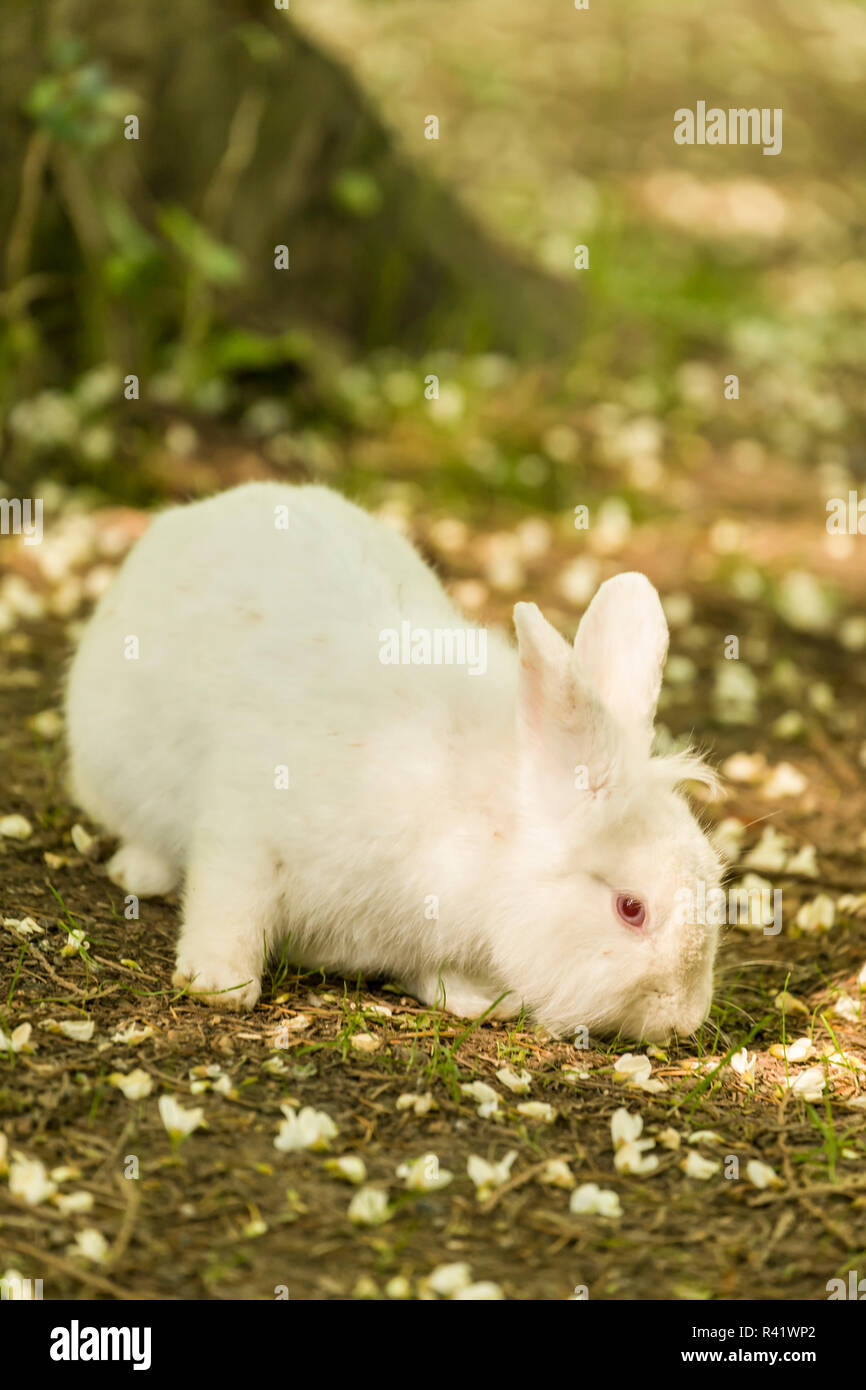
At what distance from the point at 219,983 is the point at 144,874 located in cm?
65

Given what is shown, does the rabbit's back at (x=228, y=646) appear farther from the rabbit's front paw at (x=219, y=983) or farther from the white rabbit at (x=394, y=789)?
the rabbit's front paw at (x=219, y=983)

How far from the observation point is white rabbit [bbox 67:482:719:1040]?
3436 millimetres

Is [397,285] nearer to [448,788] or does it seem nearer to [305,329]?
[305,329]

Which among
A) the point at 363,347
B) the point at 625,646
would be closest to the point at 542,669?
the point at 625,646

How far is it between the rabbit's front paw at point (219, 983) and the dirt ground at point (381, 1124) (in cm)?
3

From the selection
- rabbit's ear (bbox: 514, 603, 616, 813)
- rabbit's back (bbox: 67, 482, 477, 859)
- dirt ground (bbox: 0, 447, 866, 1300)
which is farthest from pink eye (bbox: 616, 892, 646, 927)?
rabbit's back (bbox: 67, 482, 477, 859)

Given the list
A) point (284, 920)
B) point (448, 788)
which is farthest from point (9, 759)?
point (448, 788)

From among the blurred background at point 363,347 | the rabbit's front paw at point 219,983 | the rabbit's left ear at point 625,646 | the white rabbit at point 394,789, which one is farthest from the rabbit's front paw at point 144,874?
the blurred background at point 363,347

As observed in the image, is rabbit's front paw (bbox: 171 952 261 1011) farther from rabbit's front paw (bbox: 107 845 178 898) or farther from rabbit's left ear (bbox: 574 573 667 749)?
rabbit's left ear (bbox: 574 573 667 749)

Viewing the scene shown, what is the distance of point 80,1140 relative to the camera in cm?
299

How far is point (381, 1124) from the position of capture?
3.19 metres

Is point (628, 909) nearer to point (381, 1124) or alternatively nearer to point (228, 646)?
point (381, 1124)
